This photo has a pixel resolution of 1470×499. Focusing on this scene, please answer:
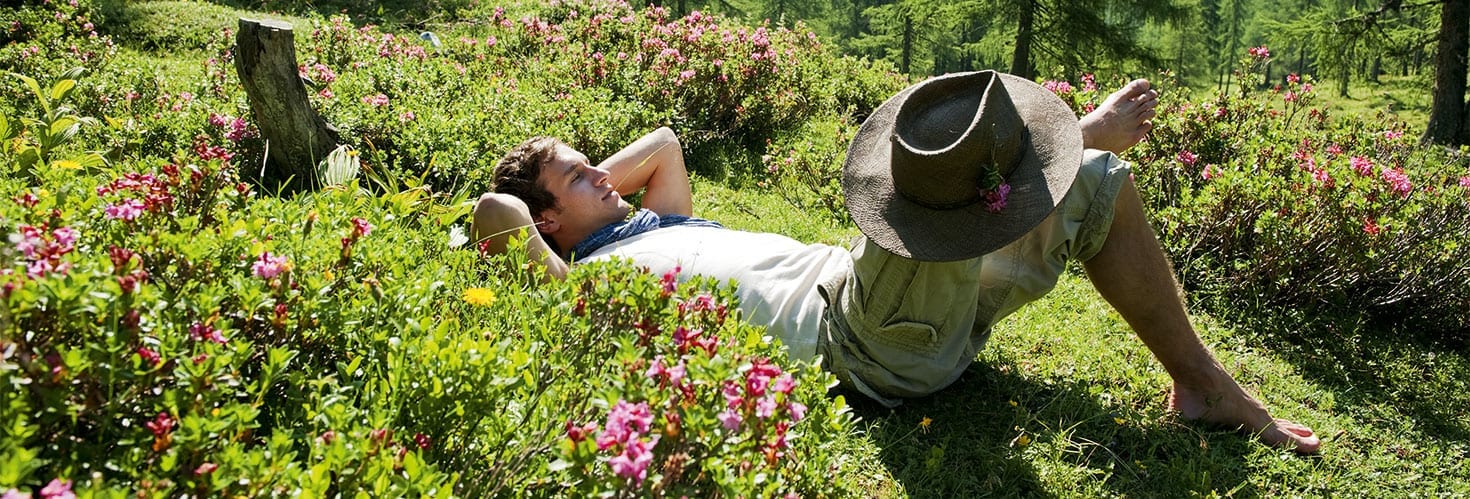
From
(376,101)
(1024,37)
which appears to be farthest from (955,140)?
(1024,37)

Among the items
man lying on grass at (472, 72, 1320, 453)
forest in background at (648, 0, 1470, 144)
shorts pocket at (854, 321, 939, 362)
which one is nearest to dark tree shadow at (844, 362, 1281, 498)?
man lying on grass at (472, 72, 1320, 453)

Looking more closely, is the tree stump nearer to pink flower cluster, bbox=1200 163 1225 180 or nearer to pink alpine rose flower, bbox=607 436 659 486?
pink alpine rose flower, bbox=607 436 659 486

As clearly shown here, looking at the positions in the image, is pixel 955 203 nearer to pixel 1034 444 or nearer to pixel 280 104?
pixel 1034 444

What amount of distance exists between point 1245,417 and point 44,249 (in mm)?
3189

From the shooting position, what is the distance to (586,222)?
3.34m

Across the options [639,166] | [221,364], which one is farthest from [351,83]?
[221,364]

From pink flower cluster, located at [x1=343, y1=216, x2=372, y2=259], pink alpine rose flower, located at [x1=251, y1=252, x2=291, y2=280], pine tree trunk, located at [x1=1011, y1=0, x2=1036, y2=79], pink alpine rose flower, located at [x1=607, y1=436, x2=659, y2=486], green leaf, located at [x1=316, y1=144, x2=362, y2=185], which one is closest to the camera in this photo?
pink alpine rose flower, located at [x1=607, y1=436, x2=659, y2=486]

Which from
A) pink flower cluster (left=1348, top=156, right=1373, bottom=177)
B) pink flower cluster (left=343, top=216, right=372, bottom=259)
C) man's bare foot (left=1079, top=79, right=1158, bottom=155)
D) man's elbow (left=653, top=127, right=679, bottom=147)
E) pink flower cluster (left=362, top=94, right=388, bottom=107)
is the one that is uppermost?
man's bare foot (left=1079, top=79, right=1158, bottom=155)

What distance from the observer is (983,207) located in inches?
91.4

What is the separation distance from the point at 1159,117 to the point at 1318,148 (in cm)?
80

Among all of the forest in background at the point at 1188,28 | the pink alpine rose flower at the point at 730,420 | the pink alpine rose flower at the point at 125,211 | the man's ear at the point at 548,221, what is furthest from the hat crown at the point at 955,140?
the forest in background at the point at 1188,28

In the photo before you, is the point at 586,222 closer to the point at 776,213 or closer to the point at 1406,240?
the point at 776,213

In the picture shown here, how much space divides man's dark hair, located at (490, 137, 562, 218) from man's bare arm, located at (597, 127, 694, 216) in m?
0.51

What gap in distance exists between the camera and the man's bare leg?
2.73 m
